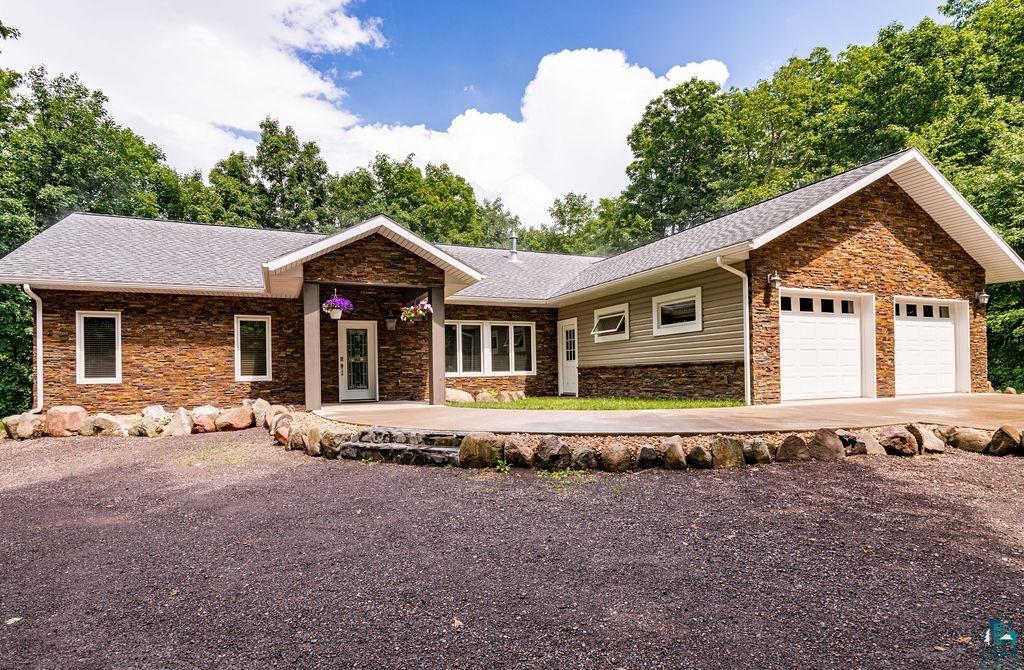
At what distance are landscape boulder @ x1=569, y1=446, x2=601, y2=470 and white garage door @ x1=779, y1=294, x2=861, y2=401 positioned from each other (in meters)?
5.83

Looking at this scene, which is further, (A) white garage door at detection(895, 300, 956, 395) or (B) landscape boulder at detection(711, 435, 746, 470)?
(A) white garage door at detection(895, 300, 956, 395)

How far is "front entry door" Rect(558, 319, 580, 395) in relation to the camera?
14172mm

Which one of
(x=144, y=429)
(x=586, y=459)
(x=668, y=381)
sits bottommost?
(x=144, y=429)

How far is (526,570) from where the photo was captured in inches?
122

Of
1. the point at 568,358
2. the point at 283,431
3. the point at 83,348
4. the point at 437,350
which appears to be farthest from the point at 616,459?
the point at 83,348

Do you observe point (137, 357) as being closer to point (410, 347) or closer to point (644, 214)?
point (410, 347)

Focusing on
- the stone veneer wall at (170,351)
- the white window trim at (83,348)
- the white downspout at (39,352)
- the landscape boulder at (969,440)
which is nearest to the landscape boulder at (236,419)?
the stone veneer wall at (170,351)

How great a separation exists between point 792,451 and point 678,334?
5.59 meters

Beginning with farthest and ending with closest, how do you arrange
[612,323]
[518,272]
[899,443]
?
[518,272] → [612,323] → [899,443]

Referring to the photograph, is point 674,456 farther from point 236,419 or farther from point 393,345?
point 393,345

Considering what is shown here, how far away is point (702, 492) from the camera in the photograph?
456 cm

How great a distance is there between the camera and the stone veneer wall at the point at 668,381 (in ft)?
31.7

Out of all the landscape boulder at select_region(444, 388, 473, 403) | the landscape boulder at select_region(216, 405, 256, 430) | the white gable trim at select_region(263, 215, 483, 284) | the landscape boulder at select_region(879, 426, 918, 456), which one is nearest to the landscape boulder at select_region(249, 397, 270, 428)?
the landscape boulder at select_region(216, 405, 256, 430)

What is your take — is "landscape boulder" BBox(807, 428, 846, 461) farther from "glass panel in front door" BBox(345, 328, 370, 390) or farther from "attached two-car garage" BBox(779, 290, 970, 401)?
"glass panel in front door" BBox(345, 328, 370, 390)
